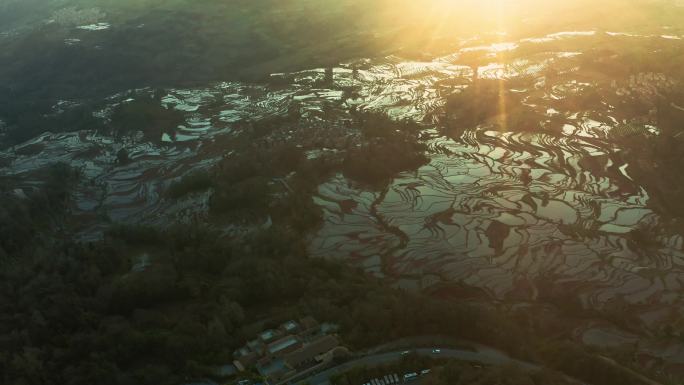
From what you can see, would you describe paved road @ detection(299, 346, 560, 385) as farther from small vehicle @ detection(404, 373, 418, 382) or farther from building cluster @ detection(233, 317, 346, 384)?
small vehicle @ detection(404, 373, 418, 382)

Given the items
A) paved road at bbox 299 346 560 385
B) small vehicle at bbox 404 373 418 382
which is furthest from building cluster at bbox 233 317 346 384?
small vehicle at bbox 404 373 418 382

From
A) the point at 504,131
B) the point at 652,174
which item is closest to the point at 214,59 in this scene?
the point at 504,131

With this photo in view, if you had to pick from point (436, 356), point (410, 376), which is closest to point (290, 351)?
point (410, 376)

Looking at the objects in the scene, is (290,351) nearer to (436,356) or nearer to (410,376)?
(410,376)

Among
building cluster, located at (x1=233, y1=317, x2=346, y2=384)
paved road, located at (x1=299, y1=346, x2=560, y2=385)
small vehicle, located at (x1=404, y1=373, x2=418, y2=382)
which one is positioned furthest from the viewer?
building cluster, located at (x1=233, y1=317, x2=346, y2=384)

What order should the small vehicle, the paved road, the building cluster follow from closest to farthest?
the small vehicle → the paved road → the building cluster

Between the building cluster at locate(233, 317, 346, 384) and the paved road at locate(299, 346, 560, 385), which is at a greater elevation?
the building cluster at locate(233, 317, 346, 384)

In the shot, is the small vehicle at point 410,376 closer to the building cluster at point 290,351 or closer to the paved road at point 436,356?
the paved road at point 436,356
